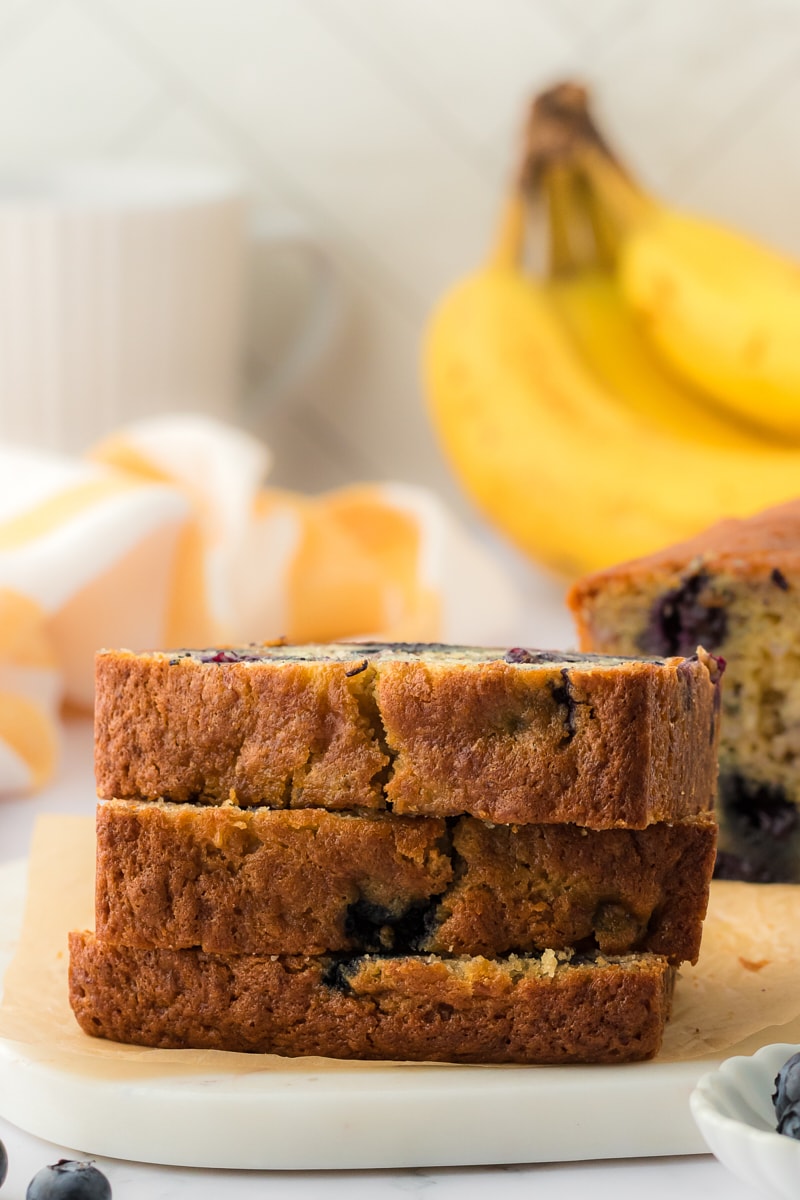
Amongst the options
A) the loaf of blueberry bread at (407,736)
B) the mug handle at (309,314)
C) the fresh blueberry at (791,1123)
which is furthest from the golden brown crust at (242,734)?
the mug handle at (309,314)

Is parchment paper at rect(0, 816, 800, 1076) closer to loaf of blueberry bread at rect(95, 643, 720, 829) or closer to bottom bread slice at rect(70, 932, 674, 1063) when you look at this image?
bottom bread slice at rect(70, 932, 674, 1063)

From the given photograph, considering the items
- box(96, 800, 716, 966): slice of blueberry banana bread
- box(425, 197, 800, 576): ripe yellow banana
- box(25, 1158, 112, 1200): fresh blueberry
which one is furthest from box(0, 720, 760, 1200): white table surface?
box(425, 197, 800, 576): ripe yellow banana

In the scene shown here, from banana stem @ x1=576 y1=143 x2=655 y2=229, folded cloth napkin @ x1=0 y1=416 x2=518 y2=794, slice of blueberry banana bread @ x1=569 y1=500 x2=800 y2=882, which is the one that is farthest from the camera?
banana stem @ x1=576 y1=143 x2=655 y2=229

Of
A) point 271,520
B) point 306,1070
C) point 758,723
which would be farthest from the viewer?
point 271,520

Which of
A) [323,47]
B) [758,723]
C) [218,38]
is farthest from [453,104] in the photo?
[758,723]

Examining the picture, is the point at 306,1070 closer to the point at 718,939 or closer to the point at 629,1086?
the point at 629,1086

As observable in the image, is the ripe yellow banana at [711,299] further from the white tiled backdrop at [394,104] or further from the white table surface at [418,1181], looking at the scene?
the white table surface at [418,1181]
